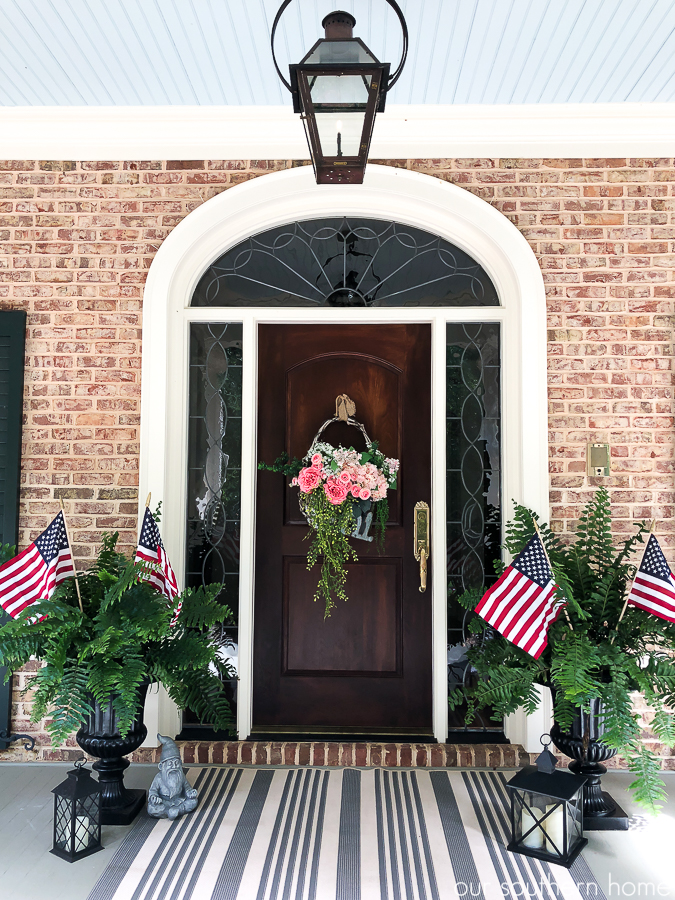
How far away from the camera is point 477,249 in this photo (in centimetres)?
335

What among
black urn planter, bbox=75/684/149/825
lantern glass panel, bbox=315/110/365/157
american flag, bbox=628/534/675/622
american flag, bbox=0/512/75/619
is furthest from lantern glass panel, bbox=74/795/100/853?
lantern glass panel, bbox=315/110/365/157

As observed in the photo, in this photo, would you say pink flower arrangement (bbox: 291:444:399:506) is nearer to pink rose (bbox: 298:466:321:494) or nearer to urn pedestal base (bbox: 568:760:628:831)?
pink rose (bbox: 298:466:321:494)

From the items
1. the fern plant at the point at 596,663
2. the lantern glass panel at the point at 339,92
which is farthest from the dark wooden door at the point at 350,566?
the lantern glass panel at the point at 339,92

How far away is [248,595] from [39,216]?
2148 mm

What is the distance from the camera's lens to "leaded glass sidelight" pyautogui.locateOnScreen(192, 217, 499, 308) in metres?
3.35

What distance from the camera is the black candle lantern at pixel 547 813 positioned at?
85.7 inches

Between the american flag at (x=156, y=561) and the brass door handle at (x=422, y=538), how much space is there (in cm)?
122

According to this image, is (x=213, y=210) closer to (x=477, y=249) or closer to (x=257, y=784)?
(x=477, y=249)

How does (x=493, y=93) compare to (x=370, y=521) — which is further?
(x=370, y=521)

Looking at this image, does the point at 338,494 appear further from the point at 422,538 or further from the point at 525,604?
the point at 525,604

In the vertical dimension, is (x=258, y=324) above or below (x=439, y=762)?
above

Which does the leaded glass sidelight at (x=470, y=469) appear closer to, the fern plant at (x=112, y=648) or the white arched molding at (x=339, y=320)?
the white arched molding at (x=339, y=320)

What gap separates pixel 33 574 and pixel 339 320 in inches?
72.2

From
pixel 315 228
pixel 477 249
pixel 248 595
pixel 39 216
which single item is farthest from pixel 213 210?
pixel 248 595
